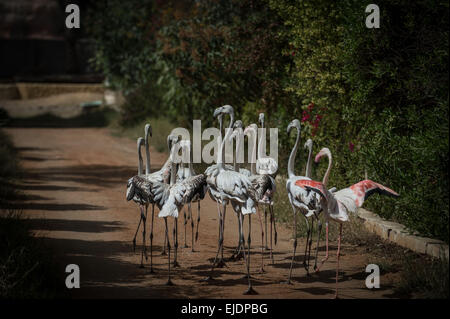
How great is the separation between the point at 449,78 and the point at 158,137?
11.7 m

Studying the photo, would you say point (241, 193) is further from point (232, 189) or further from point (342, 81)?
point (342, 81)

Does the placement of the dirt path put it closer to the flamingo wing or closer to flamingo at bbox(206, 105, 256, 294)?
flamingo at bbox(206, 105, 256, 294)

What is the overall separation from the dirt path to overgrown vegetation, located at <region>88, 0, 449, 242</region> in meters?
1.42

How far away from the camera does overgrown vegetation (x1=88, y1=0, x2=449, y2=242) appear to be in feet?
25.3

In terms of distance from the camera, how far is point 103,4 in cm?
2508

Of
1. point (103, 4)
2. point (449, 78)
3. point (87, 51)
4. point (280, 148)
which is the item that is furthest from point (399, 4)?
point (87, 51)

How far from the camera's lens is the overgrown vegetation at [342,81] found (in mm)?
7699

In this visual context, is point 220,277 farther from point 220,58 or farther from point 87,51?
point 87,51

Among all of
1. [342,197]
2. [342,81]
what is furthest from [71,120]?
[342,197]

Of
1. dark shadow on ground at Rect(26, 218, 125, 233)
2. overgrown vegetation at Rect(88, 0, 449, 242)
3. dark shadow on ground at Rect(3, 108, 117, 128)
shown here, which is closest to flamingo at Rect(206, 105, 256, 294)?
overgrown vegetation at Rect(88, 0, 449, 242)

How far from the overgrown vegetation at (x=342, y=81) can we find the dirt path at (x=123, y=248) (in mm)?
1419

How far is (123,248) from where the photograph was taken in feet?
27.5

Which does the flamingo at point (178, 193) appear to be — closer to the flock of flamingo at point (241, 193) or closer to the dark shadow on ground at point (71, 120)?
the flock of flamingo at point (241, 193)

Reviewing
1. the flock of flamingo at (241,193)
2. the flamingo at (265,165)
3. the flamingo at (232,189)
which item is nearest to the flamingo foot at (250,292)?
the flock of flamingo at (241,193)
